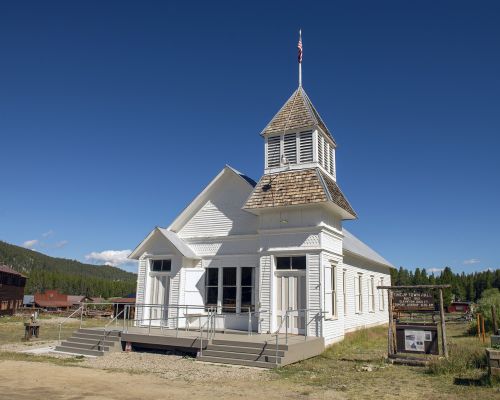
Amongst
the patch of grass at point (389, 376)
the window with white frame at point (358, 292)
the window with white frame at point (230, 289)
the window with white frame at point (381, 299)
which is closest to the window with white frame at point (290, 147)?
the window with white frame at point (230, 289)

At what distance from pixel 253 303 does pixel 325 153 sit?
278 inches

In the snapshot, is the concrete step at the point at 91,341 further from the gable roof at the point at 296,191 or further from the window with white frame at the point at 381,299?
the window with white frame at the point at 381,299

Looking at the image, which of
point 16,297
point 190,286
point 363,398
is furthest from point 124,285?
point 363,398

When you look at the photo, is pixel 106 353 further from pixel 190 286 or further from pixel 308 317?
pixel 308 317

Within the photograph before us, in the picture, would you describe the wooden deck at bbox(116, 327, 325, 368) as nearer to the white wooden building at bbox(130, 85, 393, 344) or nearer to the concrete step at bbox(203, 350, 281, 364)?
the concrete step at bbox(203, 350, 281, 364)

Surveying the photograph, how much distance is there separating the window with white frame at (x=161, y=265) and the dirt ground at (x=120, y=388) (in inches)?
307

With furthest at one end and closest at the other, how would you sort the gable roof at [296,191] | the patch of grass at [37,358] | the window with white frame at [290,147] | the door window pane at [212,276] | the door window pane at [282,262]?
the door window pane at [212,276], the window with white frame at [290,147], the door window pane at [282,262], the gable roof at [296,191], the patch of grass at [37,358]

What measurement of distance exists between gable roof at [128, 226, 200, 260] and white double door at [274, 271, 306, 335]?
4.36 metres

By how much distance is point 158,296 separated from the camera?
20141 mm

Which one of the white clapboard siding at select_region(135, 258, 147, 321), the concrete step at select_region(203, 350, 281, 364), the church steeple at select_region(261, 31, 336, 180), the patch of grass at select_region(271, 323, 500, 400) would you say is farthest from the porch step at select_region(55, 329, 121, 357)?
the church steeple at select_region(261, 31, 336, 180)

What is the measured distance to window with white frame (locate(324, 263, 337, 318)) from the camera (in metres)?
17.1

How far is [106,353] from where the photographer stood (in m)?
16.3

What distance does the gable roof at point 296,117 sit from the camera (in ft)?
61.8

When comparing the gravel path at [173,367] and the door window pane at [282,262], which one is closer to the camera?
the gravel path at [173,367]
